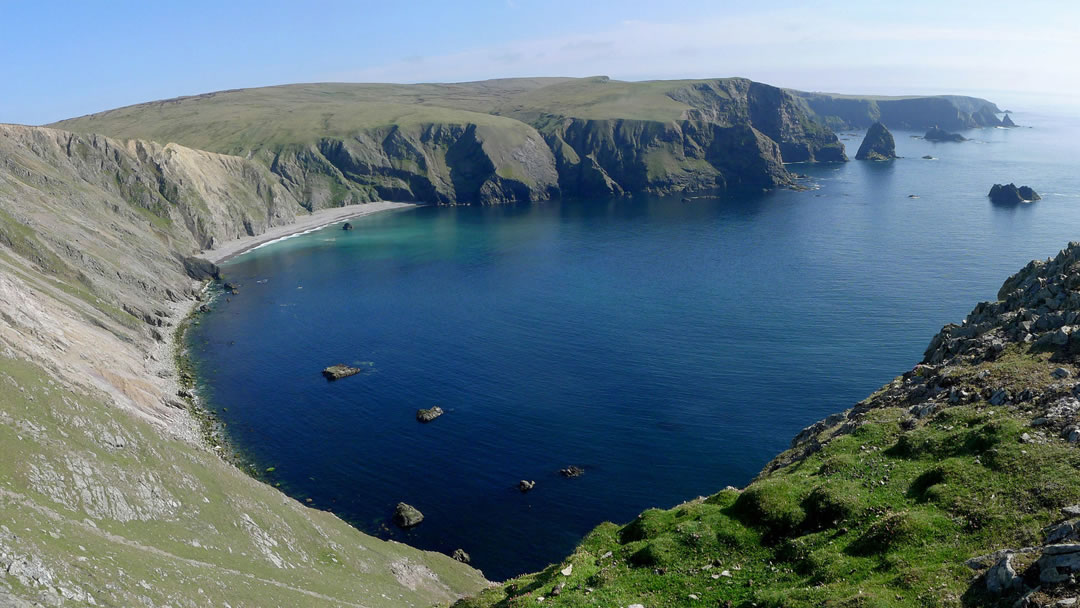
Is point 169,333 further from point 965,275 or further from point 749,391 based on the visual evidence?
point 965,275

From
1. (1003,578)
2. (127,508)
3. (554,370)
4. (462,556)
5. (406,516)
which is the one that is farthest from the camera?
(554,370)

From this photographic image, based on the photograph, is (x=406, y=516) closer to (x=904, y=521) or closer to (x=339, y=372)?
(x=339, y=372)

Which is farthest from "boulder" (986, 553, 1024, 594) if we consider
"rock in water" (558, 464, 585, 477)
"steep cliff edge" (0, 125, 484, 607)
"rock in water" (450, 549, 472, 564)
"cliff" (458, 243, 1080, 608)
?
"rock in water" (558, 464, 585, 477)

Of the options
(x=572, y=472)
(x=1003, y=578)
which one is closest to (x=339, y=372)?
(x=572, y=472)

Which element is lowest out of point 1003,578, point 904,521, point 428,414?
point 428,414

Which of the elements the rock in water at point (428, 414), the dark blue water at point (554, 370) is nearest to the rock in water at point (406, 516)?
the dark blue water at point (554, 370)

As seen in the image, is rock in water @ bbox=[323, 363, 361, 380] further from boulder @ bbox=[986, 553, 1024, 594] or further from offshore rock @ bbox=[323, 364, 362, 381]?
boulder @ bbox=[986, 553, 1024, 594]

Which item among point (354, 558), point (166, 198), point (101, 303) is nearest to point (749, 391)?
point (354, 558)
